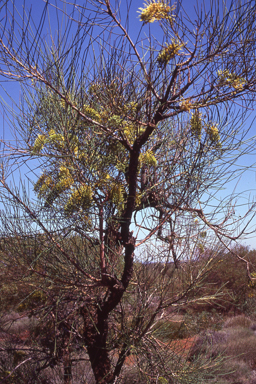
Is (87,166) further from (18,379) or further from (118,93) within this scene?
(18,379)

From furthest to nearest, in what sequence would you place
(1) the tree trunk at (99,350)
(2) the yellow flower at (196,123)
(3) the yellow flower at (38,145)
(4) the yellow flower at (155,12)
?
(1) the tree trunk at (99,350) < (2) the yellow flower at (196,123) < (3) the yellow flower at (38,145) < (4) the yellow flower at (155,12)

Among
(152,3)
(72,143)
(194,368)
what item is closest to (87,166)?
(72,143)

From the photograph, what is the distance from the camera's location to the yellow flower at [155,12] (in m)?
1.67

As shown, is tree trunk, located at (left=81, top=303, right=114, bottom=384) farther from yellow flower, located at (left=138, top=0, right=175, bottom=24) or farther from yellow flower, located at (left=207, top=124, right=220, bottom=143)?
yellow flower, located at (left=138, top=0, right=175, bottom=24)

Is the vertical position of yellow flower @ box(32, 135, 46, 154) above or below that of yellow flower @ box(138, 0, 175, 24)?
below

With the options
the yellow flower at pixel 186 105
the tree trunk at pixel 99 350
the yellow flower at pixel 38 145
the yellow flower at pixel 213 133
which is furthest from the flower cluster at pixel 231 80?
the tree trunk at pixel 99 350

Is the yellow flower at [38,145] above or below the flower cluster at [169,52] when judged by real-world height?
below

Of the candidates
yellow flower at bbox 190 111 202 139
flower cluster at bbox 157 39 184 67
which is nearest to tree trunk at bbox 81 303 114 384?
yellow flower at bbox 190 111 202 139

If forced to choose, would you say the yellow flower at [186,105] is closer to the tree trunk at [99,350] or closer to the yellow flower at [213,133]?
the yellow flower at [213,133]

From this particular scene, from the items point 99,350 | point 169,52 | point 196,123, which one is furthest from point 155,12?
point 99,350

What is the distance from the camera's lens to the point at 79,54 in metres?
1.80

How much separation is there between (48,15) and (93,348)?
2.36m

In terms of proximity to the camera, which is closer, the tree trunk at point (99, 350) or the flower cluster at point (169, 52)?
the flower cluster at point (169, 52)

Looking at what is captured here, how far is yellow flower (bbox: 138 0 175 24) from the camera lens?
1.67m
